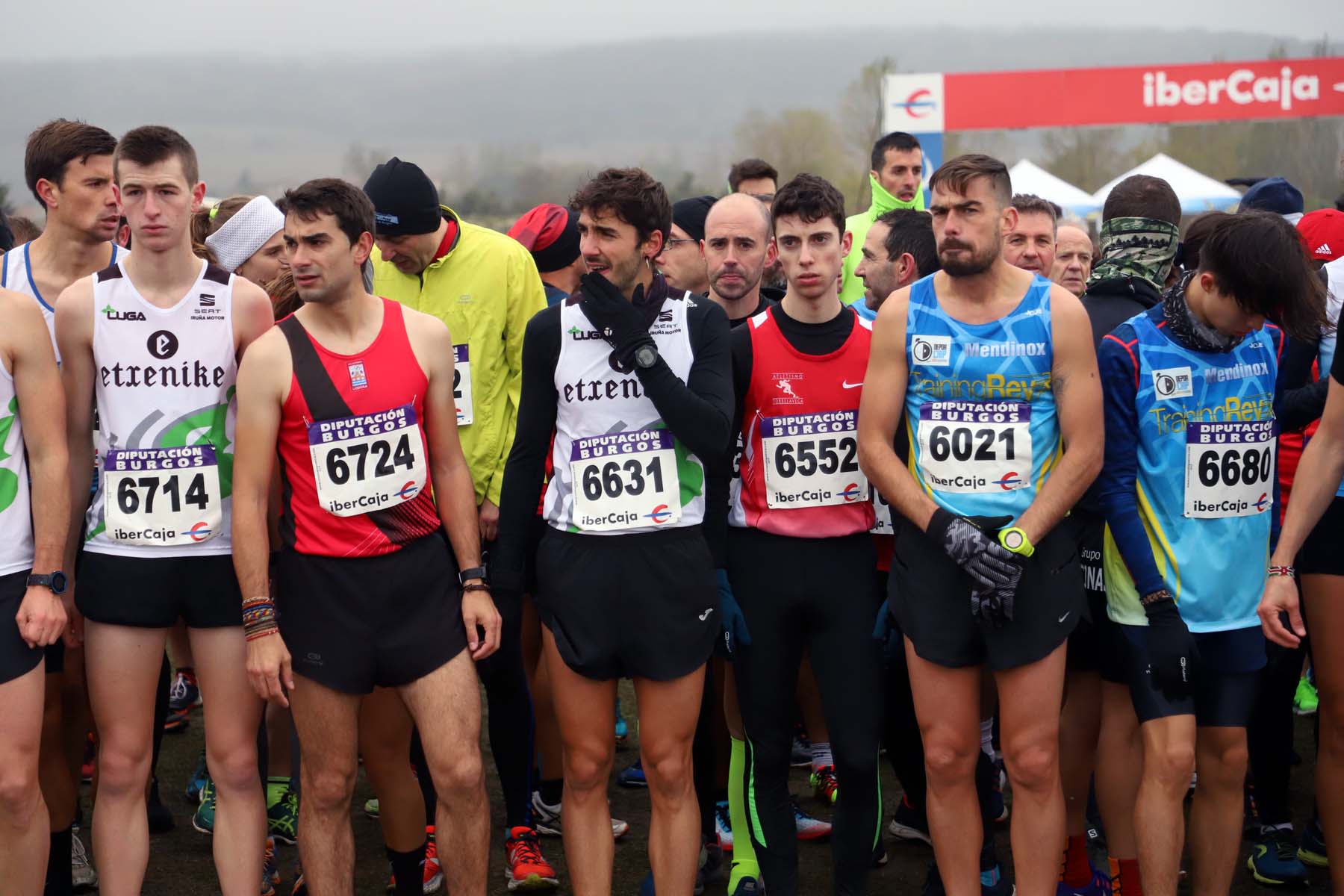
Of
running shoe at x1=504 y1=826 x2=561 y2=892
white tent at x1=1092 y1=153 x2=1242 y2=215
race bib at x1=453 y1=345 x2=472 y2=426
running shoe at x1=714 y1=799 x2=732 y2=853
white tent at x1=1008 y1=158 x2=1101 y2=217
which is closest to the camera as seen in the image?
running shoe at x1=504 y1=826 x2=561 y2=892

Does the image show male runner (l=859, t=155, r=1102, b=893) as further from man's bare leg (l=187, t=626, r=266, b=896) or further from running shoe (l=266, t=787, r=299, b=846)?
running shoe (l=266, t=787, r=299, b=846)

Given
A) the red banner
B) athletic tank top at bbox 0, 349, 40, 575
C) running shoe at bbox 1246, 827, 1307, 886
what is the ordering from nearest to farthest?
athletic tank top at bbox 0, 349, 40, 575
running shoe at bbox 1246, 827, 1307, 886
the red banner

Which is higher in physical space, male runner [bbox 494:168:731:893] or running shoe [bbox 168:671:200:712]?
male runner [bbox 494:168:731:893]

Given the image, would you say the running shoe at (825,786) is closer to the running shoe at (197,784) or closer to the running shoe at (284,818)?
the running shoe at (284,818)

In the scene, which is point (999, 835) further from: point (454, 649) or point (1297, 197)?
point (1297, 197)

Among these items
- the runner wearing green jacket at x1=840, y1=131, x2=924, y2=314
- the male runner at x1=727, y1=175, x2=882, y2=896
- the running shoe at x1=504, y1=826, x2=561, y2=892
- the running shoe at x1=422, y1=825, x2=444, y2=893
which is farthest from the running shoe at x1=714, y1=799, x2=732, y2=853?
the runner wearing green jacket at x1=840, y1=131, x2=924, y2=314

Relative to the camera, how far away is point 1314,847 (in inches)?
183

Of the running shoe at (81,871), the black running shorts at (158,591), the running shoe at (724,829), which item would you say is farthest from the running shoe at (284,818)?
the running shoe at (724,829)

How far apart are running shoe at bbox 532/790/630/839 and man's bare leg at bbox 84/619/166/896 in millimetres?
1631

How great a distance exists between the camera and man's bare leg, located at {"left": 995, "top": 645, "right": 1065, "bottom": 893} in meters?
3.72

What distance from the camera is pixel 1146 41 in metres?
53.2

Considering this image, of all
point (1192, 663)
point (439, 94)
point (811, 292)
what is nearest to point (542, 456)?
point (811, 292)

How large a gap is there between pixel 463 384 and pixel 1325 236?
140 inches

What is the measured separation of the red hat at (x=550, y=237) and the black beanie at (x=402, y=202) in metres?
1.04
